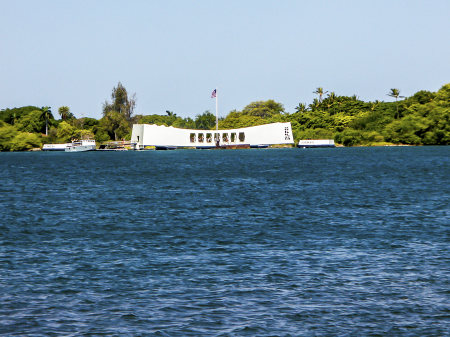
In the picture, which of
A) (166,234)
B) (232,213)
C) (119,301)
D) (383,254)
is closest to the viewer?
(119,301)

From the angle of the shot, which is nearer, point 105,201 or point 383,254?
point 383,254

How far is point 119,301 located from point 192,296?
216 centimetres

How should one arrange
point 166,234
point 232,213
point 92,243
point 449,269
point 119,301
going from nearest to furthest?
point 119,301 < point 449,269 < point 92,243 < point 166,234 < point 232,213

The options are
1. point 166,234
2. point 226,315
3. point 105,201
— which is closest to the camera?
point 226,315

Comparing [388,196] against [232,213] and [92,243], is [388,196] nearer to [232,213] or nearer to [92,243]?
[232,213]

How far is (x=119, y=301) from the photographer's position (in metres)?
20.4

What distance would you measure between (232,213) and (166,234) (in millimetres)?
10563

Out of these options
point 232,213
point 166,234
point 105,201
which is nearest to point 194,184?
point 105,201

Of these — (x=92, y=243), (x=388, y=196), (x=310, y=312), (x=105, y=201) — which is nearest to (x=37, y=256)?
(x=92, y=243)

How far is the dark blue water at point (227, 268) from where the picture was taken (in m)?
18.2

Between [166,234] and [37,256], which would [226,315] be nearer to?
[37,256]

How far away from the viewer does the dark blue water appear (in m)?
18.2

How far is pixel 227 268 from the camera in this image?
25.0 m

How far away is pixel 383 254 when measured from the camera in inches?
1083
